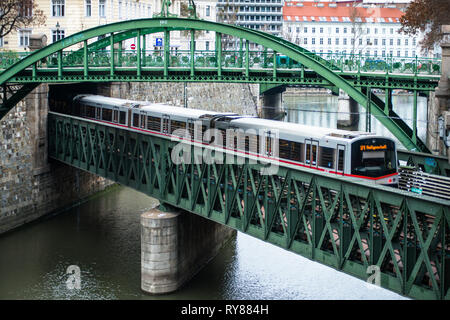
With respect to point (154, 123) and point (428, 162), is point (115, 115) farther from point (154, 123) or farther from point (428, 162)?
point (428, 162)

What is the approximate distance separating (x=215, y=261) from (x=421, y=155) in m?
10.8

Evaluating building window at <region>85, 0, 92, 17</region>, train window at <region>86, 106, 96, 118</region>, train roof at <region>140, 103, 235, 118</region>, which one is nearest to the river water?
train roof at <region>140, 103, 235, 118</region>

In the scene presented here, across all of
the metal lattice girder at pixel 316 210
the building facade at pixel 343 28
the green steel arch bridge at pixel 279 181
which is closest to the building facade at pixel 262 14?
the building facade at pixel 343 28

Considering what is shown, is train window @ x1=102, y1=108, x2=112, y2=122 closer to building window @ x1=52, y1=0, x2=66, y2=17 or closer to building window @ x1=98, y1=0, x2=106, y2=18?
building window @ x1=52, y1=0, x2=66, y2=17

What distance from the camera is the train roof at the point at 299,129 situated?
91.4ft

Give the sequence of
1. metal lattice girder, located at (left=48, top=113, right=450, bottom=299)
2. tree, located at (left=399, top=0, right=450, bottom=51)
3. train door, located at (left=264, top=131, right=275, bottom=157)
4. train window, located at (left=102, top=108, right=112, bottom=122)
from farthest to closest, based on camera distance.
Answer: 1. tree, located at (left=399, top=0, right=450, bottom=51)
2. train window, located at (left=102, top=108, right=112, bottom=122)
3. train door, located at (left=264, top=131, right=275, bottom=157)
4. metal lattice girder, located at (left=48, top=113, right=450, bottom=299)

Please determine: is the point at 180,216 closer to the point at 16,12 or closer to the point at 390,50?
the point at 16,12

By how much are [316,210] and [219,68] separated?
11.9m

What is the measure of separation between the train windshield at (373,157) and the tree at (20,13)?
32.8 m

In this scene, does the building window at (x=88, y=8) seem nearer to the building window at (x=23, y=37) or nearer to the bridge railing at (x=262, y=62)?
the building window at (x=23, y=37)

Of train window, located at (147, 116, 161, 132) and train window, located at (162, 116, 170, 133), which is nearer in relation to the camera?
train window, located at (162, 116, 170, 133)

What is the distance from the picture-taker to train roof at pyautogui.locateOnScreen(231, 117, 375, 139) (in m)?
27.8

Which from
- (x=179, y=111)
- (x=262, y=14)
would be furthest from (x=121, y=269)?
(x=262, y=14)

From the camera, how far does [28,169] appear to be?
4184 cm
